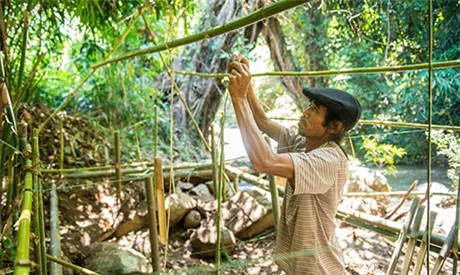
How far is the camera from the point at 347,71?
167cm

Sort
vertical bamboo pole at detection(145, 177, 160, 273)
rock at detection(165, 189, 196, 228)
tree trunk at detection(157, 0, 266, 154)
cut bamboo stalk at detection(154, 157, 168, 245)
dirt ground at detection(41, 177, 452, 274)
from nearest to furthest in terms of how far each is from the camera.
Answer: cut bamboo stalk at detection(154, 157, 168, 245), vertical bamboo pole at detection(145, 177, 160, 273), dirt ground at detection(41, 177, 452, 274), rock at detection(165, 189, 196, 228), tree trunk at detection(157, 0, 266, 154)

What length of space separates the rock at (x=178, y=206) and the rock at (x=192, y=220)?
5cm

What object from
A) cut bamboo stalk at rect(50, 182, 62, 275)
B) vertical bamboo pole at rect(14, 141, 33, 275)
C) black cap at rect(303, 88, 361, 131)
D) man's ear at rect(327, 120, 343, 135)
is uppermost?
black cap at rect(303, 88, 361, 131)

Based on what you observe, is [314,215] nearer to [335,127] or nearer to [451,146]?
[335,127]

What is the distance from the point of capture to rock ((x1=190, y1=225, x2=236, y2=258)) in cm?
347

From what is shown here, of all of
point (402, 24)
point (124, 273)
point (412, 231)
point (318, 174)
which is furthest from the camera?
point (402, 24)

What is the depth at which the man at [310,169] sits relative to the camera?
4.27ft

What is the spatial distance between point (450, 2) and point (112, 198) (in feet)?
11.1

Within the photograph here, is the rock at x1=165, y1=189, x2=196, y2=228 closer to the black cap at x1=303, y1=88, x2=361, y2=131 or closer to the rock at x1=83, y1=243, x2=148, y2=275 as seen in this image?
the rock at x1=83, y1=243, x2=148, y2=275

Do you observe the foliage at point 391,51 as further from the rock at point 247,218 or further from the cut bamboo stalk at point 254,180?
the rock at point 247,218

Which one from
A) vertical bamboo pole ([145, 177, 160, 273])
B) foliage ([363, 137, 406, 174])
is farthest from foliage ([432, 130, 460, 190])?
foliage ([363, 137, 406, 174])

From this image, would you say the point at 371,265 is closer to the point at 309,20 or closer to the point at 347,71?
the point at 347,71

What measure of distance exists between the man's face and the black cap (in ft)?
0.11

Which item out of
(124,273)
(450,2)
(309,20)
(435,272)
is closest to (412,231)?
(435,272)
